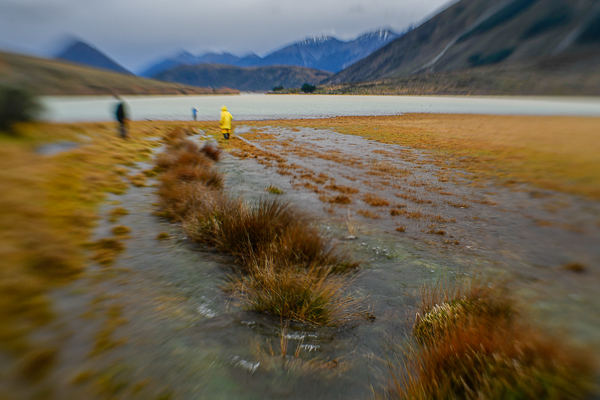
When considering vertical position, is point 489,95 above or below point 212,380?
above

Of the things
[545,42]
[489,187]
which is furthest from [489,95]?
[489,187]

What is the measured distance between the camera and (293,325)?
3.20 m

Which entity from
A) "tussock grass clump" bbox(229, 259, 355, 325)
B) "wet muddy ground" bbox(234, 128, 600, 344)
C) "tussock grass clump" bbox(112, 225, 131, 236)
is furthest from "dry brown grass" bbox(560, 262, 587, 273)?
"tussock grass clump" bbox(112, 225, 131, 236)

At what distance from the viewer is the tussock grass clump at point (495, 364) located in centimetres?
137

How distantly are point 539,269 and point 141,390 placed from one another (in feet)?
21.0

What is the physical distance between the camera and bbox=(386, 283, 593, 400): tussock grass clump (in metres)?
1.37

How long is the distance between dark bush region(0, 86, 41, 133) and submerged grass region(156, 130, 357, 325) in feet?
18.2

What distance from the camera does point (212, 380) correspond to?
227 centimetres

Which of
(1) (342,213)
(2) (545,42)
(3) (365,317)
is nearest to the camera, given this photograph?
(3) (365,317)

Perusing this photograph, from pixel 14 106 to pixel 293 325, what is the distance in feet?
36.9

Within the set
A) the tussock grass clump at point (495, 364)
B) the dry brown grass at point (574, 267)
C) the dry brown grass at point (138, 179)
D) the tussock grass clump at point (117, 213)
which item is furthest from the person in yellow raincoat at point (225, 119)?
the tussock grass clump at point (495, 364)

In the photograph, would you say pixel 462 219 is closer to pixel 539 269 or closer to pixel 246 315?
pixel 539 269

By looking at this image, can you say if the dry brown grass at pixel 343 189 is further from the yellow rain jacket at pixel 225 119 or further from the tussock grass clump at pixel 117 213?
the yellow rain jacket at pixel 225 119

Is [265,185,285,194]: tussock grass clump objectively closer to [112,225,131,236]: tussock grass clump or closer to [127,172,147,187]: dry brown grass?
[127,172,147,187]: dry brown grass
